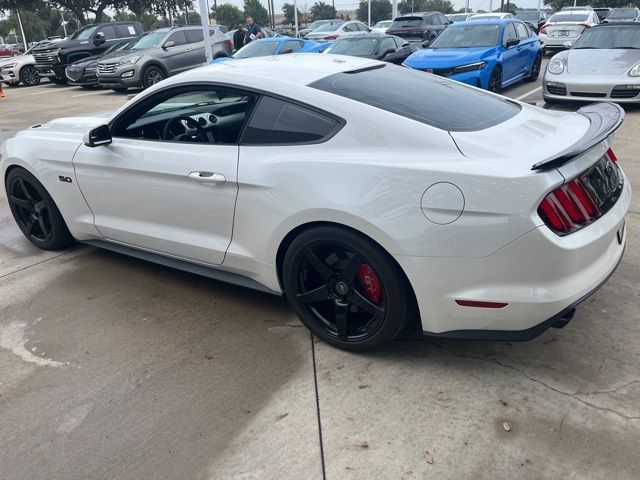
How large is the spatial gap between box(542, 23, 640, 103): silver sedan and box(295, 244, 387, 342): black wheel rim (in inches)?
289

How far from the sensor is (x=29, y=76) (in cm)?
1900

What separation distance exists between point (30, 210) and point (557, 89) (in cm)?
783

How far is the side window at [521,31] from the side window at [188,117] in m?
9.33

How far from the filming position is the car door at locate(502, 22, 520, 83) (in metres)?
10.3

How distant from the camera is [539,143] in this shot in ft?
9.10

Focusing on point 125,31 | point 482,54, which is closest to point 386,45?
point 482,54

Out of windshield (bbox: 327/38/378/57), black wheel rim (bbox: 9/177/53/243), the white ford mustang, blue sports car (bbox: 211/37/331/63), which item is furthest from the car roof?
blue sports car (bbox: 211/37/331/63)

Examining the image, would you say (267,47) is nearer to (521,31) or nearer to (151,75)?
(151,75)

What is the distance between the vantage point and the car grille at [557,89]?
349 inches

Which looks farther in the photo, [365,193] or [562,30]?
[562,30]

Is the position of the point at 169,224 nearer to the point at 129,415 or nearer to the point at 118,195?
the point at 118,195

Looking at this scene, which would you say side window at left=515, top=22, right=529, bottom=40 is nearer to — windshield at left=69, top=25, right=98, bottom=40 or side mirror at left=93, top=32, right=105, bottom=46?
side mirror at left=93, top=32, right=105, bottom=46

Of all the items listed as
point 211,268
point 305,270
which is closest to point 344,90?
point 305,270

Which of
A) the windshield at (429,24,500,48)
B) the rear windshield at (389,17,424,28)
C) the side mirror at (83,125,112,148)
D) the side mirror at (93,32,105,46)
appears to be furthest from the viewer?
the rear windshield at (389,17,424,28)
